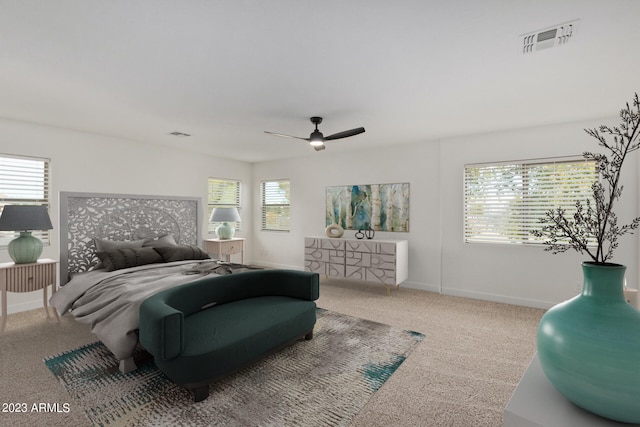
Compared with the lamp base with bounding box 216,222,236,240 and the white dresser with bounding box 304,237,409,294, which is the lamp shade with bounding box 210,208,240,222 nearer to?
the lamp base with bounding box 216,222,236,240

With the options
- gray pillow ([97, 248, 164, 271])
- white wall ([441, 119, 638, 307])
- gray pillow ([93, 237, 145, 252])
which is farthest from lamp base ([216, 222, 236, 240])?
white wall ([441, 119, 638, 307])

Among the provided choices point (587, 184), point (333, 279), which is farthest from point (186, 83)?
point (587, 184)

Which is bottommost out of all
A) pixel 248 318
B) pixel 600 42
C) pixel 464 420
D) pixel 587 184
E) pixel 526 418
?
pixel 464 420

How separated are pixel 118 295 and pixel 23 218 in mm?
1596

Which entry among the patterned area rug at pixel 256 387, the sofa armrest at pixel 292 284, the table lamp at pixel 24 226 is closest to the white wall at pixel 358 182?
the patterned area rug at pixel 256 387

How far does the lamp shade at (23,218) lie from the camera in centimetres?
313

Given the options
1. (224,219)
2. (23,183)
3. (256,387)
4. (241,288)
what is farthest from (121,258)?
(256,387)

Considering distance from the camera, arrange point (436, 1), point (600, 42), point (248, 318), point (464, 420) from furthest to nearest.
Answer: point (248, 318) < point (600, 42) < point (464, 420) < point (436, 1)

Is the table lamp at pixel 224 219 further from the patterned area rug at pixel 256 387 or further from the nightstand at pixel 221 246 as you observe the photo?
the patterned area rug at pixel 256 387

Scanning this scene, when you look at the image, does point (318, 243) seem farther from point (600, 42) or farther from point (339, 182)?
point (600, 42)

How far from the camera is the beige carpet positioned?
1.96m

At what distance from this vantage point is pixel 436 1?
5.52 ft

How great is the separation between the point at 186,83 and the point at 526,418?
122 inches

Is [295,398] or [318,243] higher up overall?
[318,243]
